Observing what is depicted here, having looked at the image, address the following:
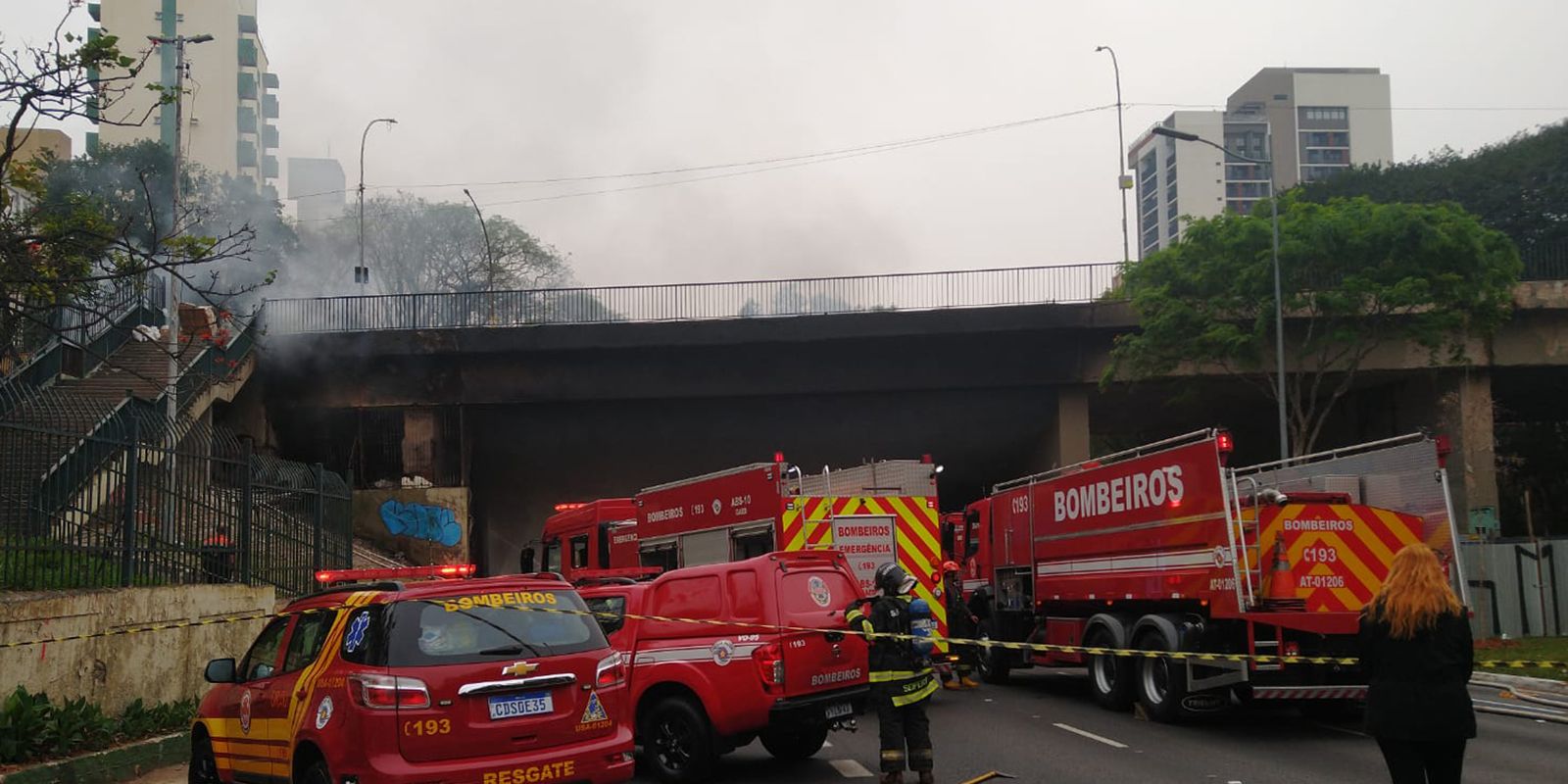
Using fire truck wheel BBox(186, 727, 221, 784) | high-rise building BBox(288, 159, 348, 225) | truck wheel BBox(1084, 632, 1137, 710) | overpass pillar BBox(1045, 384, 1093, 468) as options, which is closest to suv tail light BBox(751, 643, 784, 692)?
fire truck wheel BBox(186, 727, 221, 784)

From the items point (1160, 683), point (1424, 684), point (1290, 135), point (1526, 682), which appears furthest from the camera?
point (1290, 135)

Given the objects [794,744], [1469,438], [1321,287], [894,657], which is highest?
[1321,287]

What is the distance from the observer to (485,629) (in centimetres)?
767

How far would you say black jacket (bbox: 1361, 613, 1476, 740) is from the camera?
5922 mm

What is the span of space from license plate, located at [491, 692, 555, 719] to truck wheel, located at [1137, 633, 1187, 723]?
7.51 meters

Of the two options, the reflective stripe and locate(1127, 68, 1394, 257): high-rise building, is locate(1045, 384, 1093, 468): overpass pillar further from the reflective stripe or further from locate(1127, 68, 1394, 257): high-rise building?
locate(1127, 68, 1394, 257): high-rise building

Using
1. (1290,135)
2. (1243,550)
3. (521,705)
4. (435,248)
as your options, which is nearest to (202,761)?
(521,705)

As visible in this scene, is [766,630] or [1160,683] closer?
[766,630]

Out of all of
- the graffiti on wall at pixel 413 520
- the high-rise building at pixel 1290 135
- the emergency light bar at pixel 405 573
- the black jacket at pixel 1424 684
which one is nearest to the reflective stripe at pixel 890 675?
the emergency light bar at pixel 405 573

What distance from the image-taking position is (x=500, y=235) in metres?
70.2

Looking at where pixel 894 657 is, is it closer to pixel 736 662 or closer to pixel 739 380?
pixel 736 662

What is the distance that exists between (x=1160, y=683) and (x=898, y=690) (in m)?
5.34

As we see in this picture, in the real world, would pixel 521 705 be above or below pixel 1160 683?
above

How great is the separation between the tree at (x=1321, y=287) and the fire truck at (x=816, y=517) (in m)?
15.5
